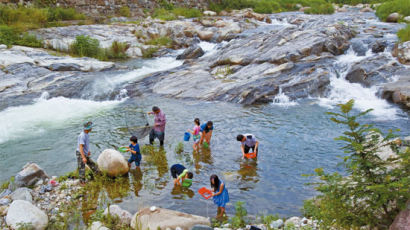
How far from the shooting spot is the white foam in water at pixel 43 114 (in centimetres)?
1374

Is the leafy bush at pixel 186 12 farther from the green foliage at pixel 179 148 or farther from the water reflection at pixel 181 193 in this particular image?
the water reflection at pixel 181 193

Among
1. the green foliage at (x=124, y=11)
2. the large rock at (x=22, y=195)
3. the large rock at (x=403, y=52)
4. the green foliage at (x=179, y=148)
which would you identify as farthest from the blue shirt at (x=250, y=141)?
the green foliage at (x=124, y=11)

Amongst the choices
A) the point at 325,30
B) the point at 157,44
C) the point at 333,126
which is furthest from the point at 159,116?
the point at 157,44

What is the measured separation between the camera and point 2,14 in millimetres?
28672

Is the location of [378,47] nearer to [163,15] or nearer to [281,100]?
[281,100]

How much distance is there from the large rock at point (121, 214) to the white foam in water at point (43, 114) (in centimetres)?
804

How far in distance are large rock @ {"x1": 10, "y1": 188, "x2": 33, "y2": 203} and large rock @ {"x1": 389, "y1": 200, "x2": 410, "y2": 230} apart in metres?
7.76

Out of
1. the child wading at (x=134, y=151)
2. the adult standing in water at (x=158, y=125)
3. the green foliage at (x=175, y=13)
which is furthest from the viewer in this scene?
the green foliage at (x=175, y=13)

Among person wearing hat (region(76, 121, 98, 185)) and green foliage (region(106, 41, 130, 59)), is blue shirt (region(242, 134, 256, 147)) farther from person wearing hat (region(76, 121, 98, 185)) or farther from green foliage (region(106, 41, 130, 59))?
green foliage (region(106, 41, 130, 59))

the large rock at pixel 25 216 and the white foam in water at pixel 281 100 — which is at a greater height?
the white foam in water at pixel 281 100

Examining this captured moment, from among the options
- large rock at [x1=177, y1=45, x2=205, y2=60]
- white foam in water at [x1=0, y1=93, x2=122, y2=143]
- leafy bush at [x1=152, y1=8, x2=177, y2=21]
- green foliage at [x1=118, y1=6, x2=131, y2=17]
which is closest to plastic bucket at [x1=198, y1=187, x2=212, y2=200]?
white foam in water at [x1=0, y1=93, x2=122, y2=143]

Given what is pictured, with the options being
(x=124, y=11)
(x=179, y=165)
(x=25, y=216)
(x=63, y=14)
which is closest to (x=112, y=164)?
(x=179, y=165)

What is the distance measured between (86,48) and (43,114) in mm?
11833

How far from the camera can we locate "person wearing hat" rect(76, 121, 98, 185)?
339 inches
